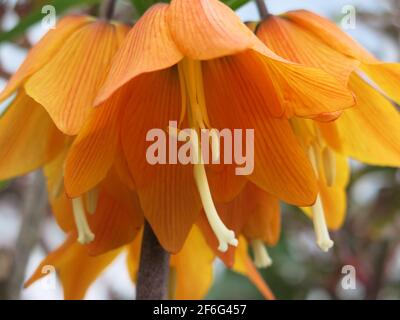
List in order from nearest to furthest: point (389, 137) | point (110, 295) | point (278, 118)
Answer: point (278, 118) → point (389, 137) → point (110, 295)

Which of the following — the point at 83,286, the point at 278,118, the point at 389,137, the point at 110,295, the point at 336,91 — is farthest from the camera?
the point at 110,295

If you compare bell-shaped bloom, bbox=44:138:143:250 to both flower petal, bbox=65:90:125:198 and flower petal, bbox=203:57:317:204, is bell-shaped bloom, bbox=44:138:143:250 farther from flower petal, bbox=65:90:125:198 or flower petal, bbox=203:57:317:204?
flower petal, bbox=203:57:317:204

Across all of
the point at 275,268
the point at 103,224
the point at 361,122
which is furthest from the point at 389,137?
the point at 275,268

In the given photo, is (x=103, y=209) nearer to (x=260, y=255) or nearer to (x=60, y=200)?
(x=60, y=200)

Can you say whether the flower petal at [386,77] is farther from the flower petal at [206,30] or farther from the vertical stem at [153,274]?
the vertical stem at [153,274]

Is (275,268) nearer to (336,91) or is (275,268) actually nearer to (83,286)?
(83,286)

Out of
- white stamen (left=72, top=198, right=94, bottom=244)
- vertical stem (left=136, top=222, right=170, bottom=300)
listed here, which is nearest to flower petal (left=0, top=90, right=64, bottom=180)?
white stamen (left=72, top=198, right=94, bottom=244)
